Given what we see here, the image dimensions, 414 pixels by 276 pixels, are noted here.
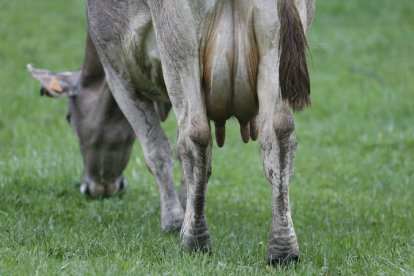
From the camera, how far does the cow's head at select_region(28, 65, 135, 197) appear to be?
8.35 metres

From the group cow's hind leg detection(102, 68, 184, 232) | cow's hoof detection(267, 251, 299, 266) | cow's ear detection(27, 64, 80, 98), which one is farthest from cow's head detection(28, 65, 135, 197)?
cow's hoof detection(267, 251, 299, 266)

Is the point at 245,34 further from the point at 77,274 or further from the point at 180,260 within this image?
the point at 77,274

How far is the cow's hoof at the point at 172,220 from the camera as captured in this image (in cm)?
718

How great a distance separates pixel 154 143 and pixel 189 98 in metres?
1.56

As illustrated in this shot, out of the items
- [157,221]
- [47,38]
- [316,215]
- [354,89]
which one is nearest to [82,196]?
[157,221]

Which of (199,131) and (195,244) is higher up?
(199,131)

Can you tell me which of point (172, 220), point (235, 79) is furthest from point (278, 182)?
point (172, 220)

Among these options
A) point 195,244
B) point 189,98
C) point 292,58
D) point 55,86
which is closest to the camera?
point 292,58

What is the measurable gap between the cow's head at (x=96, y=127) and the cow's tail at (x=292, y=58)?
2.77 m

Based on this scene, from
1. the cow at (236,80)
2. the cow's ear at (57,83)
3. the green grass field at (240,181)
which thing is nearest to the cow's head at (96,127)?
the cow's ear at (57,83)

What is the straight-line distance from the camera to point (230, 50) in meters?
5.78

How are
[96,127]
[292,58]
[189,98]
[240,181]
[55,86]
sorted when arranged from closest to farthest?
[292,58]
[189,98]
[96,127]
[55,86]
[240,181]

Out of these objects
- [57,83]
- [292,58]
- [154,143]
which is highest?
[292,58]

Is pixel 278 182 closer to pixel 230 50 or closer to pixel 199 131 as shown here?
pixel 199 131
